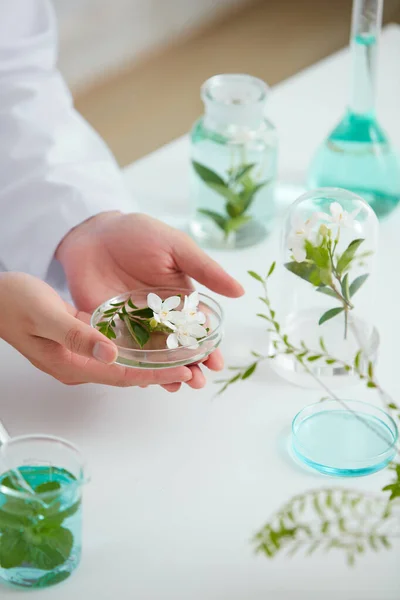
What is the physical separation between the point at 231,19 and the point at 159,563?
3411mm

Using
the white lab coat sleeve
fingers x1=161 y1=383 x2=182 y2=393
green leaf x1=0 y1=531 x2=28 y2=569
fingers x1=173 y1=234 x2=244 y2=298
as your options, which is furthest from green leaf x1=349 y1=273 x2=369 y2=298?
green leaf x1=0 y1=531 x2=28 y2=569

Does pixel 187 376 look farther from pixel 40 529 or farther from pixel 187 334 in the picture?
pixel 40 529

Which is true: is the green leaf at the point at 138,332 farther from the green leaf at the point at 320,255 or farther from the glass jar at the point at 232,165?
the glass jar at the point at 232,165

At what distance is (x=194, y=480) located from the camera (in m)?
0.92

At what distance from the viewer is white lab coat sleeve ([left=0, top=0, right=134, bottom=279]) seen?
50.5 inches

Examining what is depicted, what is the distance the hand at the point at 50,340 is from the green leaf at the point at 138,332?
0.12 ft

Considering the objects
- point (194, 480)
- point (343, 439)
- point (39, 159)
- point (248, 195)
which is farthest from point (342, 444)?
point (39, 159)

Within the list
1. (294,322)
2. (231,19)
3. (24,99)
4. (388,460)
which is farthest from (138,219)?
(231,19)

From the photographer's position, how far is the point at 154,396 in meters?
1.05

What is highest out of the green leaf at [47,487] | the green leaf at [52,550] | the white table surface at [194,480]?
the green leaf at [47,487]

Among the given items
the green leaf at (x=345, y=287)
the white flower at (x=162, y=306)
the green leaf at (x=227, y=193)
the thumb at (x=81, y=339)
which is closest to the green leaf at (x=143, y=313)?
the white flower at (x=162, y=306)

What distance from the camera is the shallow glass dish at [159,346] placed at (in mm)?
975

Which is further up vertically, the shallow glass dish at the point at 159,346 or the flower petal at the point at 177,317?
the flower petal at the point at 177,317

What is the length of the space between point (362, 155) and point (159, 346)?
1.71 feet
